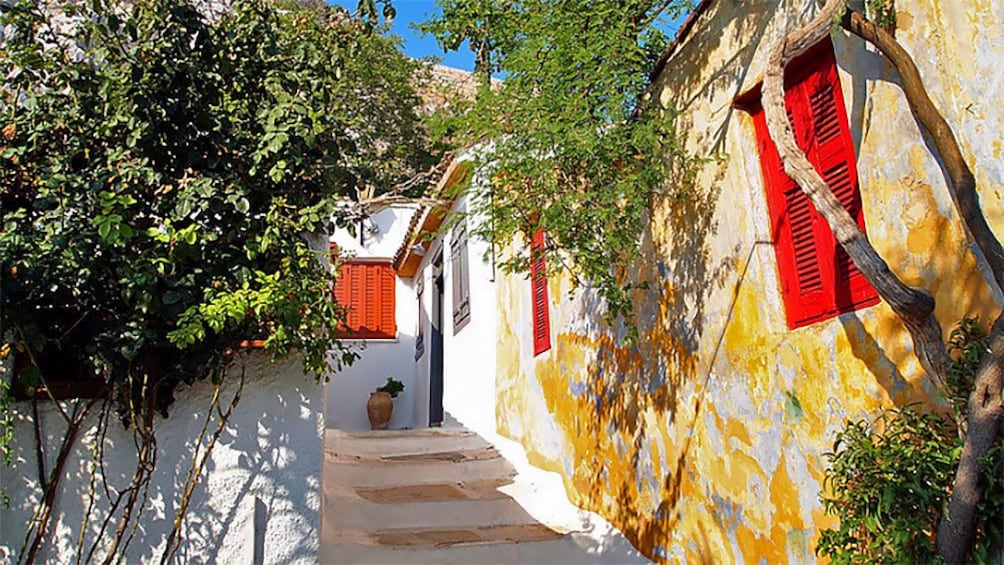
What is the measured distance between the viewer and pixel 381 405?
10.5m

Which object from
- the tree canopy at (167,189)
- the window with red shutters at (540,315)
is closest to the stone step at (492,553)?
the tree canopy at (167,189)

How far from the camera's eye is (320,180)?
12.2 ft

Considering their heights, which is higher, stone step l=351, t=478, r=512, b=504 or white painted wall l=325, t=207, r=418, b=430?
white painted wall l=325, t=207, r=418, b=430

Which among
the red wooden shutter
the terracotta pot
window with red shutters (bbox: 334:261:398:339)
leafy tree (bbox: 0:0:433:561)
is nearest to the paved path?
leafy tree (bbox: 0:0:433:561)

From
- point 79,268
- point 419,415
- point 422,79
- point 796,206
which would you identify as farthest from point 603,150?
point 422,79

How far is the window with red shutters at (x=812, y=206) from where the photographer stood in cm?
303

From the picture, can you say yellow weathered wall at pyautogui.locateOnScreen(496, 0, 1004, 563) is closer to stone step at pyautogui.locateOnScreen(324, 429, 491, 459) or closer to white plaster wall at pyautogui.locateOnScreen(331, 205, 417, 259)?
stone step at pyautogui.locateOnScreen(324, 429, 491, 459)

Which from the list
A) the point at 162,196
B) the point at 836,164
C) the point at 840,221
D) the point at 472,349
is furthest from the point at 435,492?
the point at 840,221

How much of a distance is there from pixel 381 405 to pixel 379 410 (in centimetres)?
8

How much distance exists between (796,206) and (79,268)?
133 inches

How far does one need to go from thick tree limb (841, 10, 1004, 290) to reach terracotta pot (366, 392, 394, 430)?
882 centimetres

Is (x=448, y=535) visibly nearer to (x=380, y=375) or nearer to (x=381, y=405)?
(x=381, y=405)

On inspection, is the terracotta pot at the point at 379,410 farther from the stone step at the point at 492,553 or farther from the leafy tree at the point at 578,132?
the leafy tree at the point at 578,132

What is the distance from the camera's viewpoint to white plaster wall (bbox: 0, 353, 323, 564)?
3236 mm
